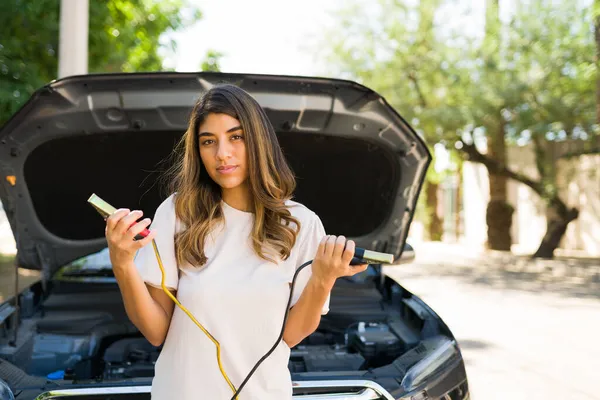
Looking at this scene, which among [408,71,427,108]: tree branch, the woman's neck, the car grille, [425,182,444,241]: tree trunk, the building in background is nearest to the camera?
the woman's neck

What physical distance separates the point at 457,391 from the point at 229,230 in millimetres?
1283

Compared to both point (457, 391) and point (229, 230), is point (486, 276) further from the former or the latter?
point (229, 230)

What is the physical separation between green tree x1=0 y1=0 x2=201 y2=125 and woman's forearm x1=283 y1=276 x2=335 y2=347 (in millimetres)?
5161

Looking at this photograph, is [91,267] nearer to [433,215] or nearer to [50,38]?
[50,38]

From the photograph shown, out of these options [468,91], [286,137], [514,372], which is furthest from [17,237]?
[468,91]

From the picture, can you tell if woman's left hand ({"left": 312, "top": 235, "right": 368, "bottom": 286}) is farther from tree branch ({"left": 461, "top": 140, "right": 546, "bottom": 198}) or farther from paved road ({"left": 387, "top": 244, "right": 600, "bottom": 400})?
tree branch ({"left": 461, "top": 140, "right": 546, "bottom": 198})

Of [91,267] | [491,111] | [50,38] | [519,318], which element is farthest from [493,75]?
[91,267]

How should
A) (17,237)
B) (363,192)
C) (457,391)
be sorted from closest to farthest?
(457,391) → (17,237) → (363,192)

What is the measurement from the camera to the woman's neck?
192cm

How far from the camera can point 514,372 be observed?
5793 millimetres

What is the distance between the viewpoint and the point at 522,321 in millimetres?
8406

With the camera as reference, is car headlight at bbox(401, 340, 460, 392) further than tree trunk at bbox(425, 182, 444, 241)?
→ No

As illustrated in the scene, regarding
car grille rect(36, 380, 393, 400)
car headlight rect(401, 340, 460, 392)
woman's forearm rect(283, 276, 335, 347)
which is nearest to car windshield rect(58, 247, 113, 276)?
car grille rect(36, 380, 393, 400)

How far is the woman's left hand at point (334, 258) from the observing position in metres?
1.64
